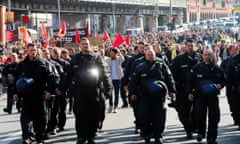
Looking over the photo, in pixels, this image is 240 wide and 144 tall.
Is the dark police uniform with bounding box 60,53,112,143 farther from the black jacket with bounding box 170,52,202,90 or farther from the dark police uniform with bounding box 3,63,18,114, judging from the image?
the dark police uniform with bounding box 3,63,18,114

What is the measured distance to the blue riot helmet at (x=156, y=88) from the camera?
966 cm

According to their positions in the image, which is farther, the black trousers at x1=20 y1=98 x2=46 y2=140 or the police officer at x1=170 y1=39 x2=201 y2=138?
the police officer at x1=170 y1=39 x2=201 y2=138

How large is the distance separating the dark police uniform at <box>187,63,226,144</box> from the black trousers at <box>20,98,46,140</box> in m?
2.69

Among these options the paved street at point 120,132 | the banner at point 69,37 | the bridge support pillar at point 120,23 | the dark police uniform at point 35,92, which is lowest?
the paved street at point 120,132

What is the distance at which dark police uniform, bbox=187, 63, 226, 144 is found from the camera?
31.3 ft

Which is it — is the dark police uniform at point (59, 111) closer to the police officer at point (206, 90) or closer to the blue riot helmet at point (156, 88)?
the blue riot helmet at point (156, 88)

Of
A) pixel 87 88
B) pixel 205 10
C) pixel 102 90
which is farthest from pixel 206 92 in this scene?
pixel 205 10

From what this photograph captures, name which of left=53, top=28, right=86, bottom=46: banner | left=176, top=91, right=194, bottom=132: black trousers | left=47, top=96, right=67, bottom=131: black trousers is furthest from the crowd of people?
left=53, top=28, right=86, bottom=46: banner

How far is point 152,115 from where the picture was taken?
9891 millimetres

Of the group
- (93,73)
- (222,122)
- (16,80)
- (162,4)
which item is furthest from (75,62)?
(162,4)

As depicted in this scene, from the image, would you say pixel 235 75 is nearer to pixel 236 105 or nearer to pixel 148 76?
pixel 236 105

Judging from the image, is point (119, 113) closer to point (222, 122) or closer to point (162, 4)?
point (222, 122)

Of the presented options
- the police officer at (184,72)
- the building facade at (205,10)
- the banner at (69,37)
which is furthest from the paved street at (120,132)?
the building facade at (205,10)

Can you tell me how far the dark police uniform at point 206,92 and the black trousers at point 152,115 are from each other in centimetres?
62
